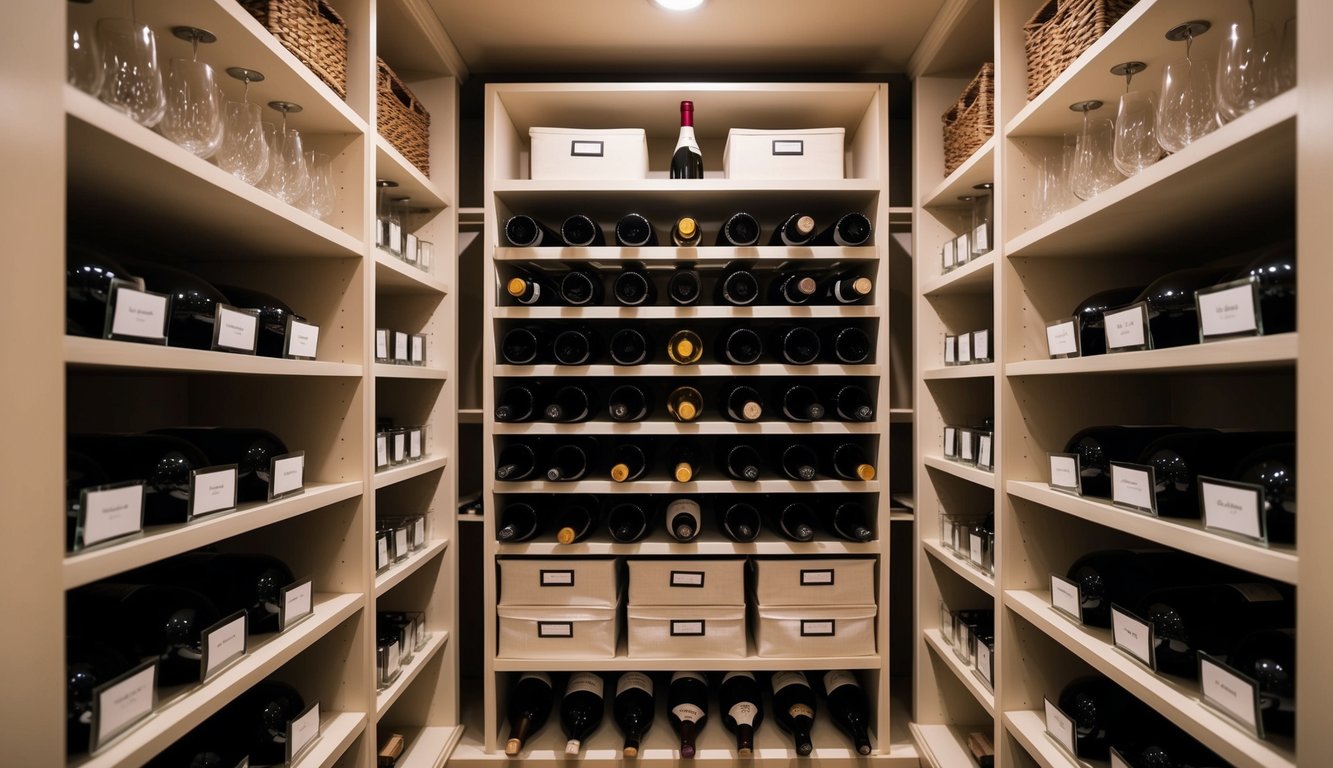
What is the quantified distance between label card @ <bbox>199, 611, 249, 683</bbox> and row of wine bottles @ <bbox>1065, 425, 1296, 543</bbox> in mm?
1638

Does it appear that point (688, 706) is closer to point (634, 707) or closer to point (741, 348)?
point (634, 707)

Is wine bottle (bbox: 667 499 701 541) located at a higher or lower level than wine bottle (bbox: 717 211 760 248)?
lower

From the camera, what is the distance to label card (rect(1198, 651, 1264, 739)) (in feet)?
3.09

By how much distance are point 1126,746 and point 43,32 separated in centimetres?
213

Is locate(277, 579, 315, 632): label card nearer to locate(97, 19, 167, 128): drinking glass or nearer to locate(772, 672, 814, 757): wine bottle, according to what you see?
locate(97, 19, 167, 128): drinking glass

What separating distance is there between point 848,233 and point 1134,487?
1188 mm

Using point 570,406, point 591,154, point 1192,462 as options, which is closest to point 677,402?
point 570,406

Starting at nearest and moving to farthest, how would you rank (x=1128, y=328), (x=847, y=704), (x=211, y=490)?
(x=211, y=490), (x=1128, y=328), (x=847, y=704)

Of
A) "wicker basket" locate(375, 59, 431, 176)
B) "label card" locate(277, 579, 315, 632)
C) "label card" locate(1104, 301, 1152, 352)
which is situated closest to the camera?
"label card" locate(1104, 301, 1152, 352)

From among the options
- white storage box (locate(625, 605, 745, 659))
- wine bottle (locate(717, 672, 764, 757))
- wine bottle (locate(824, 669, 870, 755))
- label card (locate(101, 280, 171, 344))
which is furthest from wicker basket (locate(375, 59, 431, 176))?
wine bottle (locate(824, 669, 870, 755))

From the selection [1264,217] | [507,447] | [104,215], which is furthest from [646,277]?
[1264,217]

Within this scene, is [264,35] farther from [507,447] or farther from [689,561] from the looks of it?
[689,561]

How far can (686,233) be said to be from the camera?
6.68 feet

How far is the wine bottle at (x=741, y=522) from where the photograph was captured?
2.12m
